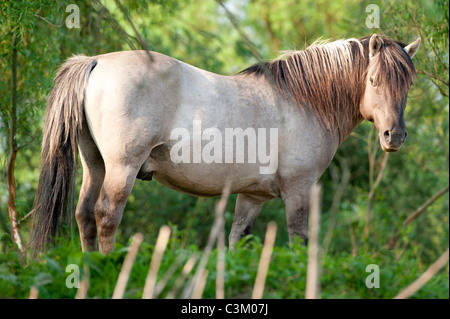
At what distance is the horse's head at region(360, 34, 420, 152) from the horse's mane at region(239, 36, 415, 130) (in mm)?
47

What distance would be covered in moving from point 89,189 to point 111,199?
424mm

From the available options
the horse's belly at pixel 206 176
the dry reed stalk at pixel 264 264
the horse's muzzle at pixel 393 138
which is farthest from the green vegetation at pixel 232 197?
the horse's muzzle at pixel 393 138

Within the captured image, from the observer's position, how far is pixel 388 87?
5.50 metres

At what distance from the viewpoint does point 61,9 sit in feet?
24.2

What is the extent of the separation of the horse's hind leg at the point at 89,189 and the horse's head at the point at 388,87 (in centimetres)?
263

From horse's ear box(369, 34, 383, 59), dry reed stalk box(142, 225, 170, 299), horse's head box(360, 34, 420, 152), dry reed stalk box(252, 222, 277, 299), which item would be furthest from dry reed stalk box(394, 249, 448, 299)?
horse's ear box(369, 34, 383, 59)
